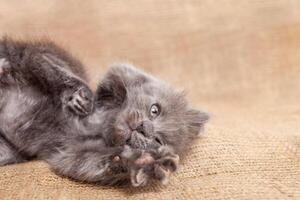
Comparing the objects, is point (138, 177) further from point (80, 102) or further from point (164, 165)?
point (80, 102)

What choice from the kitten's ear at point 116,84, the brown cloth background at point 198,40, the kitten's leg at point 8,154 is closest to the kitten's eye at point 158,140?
the kitten's ear at point 116,84

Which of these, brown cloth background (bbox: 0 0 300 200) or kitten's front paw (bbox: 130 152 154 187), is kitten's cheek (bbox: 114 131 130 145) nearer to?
kitten's front paw (bbox: 130 152 154 187)

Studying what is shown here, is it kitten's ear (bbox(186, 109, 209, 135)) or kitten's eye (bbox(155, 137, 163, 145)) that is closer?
kitten's eye (bbox(155, 137, 163, 145))

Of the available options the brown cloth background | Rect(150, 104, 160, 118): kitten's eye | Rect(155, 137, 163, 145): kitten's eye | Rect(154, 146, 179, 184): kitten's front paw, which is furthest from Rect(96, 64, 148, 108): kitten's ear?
the brown cloth background

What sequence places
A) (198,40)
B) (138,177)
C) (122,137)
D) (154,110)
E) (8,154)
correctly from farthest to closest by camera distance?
(198,40) → (8,154) → (154,110) → (122,137) → (138,177)

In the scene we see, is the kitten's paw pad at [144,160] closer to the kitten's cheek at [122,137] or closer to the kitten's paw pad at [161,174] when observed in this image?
the kitten's paw pad at [161,174]

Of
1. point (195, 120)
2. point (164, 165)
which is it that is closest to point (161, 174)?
point (164, 165)
